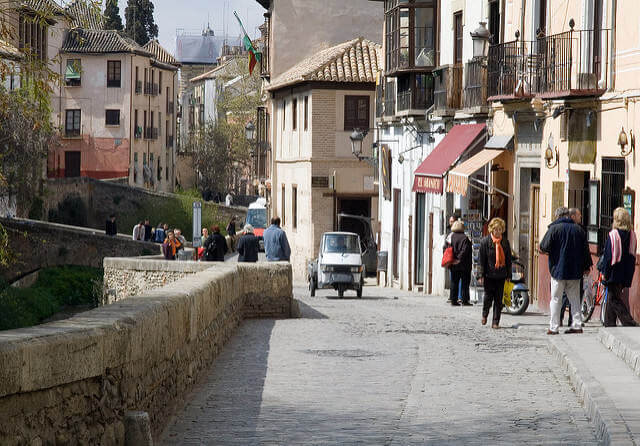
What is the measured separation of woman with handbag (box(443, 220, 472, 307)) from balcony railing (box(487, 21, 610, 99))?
104 inches

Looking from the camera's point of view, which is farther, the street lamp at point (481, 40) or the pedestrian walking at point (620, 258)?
the street lamp at point (481, 40)

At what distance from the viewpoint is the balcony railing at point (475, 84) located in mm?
25062

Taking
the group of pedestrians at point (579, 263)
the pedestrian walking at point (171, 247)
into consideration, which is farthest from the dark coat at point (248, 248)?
the pedestrian walking at point (171, 247)

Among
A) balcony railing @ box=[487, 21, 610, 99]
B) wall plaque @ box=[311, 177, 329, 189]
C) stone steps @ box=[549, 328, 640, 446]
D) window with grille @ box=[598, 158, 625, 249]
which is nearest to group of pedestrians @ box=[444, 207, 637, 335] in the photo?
stone steps @ box=[549, 328, 640, 446]

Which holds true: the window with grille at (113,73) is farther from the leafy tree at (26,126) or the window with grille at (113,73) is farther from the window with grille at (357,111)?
the window with grille at (357,111)

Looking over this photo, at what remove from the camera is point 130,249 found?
52469 millimetres

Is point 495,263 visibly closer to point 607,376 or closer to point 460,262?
point 460,262

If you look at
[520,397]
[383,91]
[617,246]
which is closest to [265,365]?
[520,397]

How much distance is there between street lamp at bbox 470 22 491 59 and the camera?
24125 millimetres

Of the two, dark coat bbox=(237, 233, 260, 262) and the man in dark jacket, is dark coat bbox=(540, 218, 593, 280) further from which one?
dark coat bbox=(237, 233, 260, 262)

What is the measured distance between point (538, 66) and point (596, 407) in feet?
38.8

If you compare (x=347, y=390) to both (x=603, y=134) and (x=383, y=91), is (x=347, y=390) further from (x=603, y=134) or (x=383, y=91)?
(x=383, y=91)

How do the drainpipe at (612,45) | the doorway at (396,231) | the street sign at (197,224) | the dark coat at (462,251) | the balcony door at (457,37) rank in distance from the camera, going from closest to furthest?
1. the drainpipe at (612,45)
2. the dark coat at (462,251)
3. the balcony door at (457,37)
4. the street sign at (197,224)
5. the doorway at (396,231)

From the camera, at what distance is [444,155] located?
2725 cm
